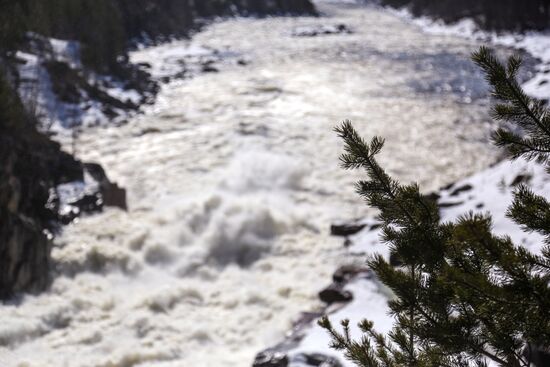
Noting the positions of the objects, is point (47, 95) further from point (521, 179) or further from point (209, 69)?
point (521, 179)

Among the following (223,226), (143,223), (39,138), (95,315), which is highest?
(39,138)

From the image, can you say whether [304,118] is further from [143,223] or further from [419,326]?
[419,326]

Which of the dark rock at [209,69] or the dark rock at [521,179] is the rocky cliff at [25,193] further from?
the dark rock at [209,69]

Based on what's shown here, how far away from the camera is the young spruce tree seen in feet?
8.89

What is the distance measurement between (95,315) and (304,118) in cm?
1594

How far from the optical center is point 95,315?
1090 centimetres

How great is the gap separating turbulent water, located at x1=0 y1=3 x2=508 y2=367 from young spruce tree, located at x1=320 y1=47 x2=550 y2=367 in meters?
6.42

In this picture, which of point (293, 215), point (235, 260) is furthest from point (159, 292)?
point (293, 215)

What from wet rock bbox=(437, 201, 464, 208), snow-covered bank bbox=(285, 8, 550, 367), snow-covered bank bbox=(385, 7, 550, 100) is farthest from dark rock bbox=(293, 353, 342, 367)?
snow-covered bank bbox=(385, 7, 550, 100)

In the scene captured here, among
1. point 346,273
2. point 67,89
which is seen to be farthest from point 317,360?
point 67,89

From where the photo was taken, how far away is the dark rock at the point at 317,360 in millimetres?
7406

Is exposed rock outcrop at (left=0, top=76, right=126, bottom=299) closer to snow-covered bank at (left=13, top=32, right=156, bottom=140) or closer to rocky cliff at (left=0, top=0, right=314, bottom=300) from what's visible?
rocky cliff at (left=0, top=0, right=314, bottom=300)

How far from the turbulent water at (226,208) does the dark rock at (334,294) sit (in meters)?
0.60

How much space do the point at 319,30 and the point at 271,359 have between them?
5258 centimetres
